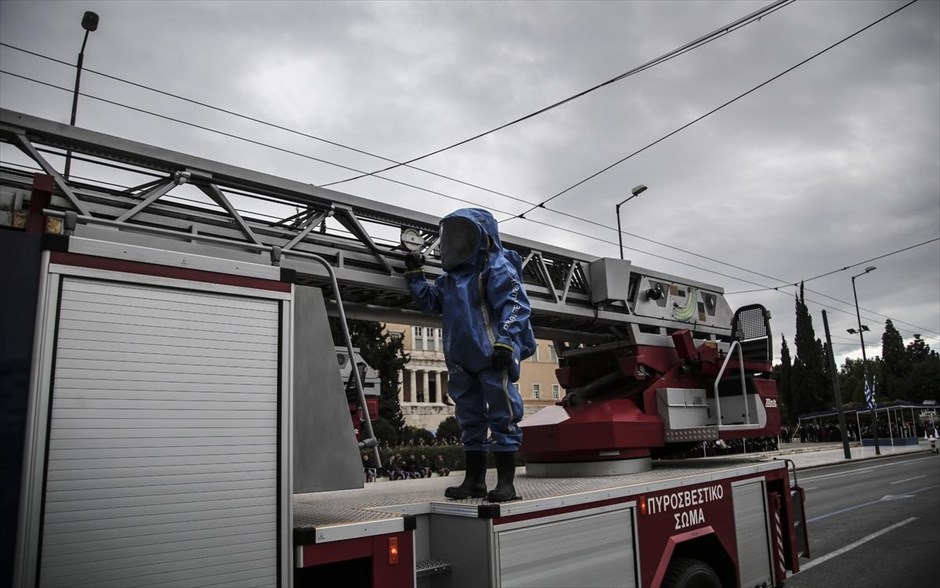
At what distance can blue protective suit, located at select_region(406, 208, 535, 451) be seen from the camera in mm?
4172

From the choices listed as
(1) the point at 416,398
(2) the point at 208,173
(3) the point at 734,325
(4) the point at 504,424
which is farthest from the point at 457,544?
(1) the point at 416,398

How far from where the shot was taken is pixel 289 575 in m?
2.76

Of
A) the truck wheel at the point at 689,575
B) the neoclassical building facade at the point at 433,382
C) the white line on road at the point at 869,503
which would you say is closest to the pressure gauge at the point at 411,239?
the truck wheel at the point at 689,575

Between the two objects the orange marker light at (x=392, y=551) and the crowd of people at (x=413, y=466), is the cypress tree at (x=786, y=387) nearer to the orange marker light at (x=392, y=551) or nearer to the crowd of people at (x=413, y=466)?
the crowd of people at (x=413, y=466)

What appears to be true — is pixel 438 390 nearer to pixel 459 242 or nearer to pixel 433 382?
pixel 433 382

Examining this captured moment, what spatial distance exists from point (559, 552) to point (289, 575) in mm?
1612

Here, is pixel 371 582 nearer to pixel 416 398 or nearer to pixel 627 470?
pixel 627 470

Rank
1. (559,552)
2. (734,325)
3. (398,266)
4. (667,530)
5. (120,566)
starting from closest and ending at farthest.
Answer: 1. (120,566)
2. (559,552)
3. (667,530)
4. (398,266)
5. (734,325)

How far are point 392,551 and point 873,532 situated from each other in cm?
1072

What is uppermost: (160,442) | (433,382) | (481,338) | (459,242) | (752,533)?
(433,382)

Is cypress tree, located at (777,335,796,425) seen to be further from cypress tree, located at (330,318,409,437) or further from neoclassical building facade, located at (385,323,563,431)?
cypress tree, located at (330,318,409,437)

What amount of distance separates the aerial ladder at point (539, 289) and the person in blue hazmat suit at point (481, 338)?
1.85 ft

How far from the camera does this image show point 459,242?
4457 millimetres

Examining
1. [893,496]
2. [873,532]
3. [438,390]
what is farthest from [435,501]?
[438,390]
